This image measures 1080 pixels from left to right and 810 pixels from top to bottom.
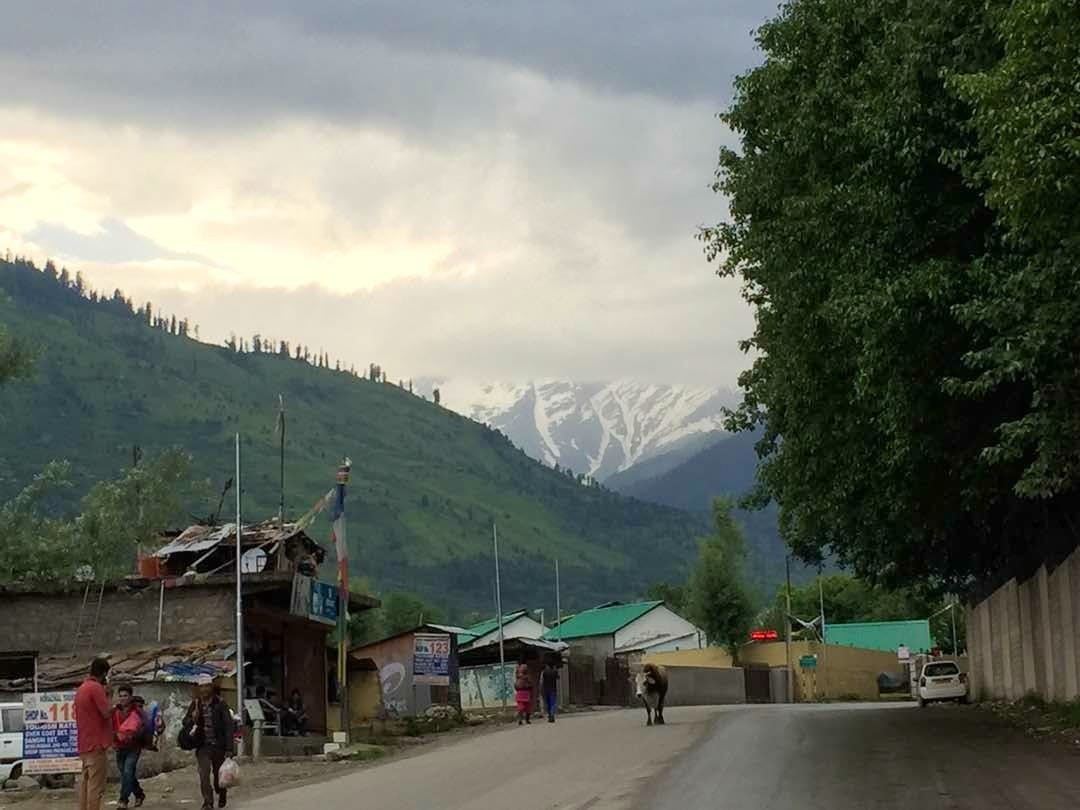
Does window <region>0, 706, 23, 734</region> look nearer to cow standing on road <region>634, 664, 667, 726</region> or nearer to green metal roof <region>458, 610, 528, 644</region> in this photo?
cow standing on road <region>634, 664, 667, 726</region>

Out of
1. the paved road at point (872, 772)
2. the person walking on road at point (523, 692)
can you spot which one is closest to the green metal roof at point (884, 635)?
the person walking on road at point (523, 692)

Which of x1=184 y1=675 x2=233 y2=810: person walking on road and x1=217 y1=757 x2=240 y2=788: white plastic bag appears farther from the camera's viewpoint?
x1=184 y1=675 x2=233 y2=810: person walking on road

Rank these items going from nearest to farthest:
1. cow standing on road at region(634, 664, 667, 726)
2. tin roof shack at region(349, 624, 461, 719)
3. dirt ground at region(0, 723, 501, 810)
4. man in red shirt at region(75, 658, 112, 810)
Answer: man in red shirt at region(75, 658, 112, 810) < dirt ground at region(0, 723, 501, 810) < cow standing on road at region(634, 664, 667, 726) < tin roof shack at region(349, 624, 461, 719)

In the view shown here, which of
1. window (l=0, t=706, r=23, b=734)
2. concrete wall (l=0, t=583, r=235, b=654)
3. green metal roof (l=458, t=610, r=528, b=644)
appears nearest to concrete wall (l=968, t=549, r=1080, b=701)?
concrete wall (l=0, t=583, r=235, b=654)

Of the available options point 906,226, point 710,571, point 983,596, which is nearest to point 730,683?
point 710,571

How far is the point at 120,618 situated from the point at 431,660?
9.82 meters

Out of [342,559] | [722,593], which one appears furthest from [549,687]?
[722,593]

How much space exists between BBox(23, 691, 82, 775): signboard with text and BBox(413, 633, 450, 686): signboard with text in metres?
19.6

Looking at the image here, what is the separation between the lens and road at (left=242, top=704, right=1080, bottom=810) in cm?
1535

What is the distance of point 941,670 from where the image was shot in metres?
Result: 44.3

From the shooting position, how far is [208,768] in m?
18.7

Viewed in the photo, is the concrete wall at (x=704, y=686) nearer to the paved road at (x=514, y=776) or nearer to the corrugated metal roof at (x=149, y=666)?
the corrugated metal roof at (x=149, y=666)

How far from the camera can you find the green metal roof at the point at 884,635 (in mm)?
95875

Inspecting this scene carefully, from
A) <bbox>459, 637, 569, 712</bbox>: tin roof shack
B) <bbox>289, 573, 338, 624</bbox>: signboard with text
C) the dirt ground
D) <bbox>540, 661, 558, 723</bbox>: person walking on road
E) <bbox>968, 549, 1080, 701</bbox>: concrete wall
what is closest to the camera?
the dirt ground
